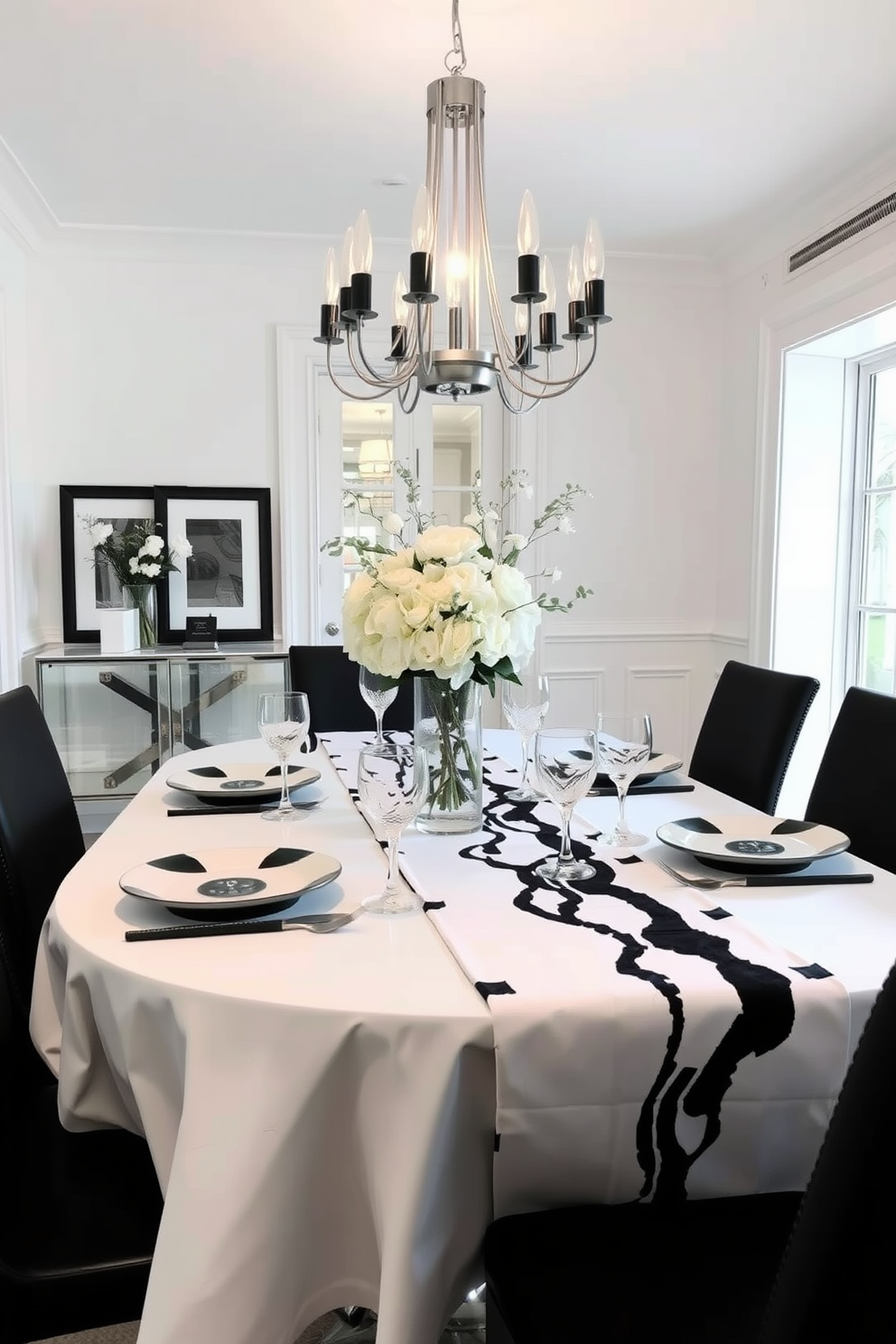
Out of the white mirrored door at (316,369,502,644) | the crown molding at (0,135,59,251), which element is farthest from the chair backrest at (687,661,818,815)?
the crown molding at (0,135,59,251)

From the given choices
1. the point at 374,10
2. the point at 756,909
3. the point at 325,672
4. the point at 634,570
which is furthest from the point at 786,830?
the point at 634,570

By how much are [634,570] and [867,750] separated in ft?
9.56

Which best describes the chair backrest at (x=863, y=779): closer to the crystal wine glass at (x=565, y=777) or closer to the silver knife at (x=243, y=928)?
the crystal wine glass at (x=565, y=777)

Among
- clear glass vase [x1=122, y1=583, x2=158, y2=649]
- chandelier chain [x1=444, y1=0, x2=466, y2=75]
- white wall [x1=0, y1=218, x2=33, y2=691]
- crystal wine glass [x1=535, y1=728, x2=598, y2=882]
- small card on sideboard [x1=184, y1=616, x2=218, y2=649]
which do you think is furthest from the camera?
small card on sideboard [x1=184, y1=616, x2=218, y2=649]

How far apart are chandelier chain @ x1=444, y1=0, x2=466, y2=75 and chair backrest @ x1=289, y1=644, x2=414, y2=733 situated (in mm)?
1576

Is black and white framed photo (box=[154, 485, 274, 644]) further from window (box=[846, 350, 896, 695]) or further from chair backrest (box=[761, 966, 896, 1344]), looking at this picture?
chair backrest (box=[761, 966, 896, 1344])

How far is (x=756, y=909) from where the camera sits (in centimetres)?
135

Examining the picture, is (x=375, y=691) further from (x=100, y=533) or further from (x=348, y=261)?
(x=100, y=533)

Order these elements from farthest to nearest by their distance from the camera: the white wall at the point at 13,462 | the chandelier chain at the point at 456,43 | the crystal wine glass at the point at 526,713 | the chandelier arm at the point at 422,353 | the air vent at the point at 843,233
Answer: the white wall at the point at 13,462
the air vent at the point at 843,233
the chandelier chain at the point at 456,43
the chandelier arm at the point at 422,353
the crystal wine glass at the point at 526,713

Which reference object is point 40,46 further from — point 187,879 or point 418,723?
point 187,879

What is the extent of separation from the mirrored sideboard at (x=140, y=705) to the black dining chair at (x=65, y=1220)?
2.74 metres

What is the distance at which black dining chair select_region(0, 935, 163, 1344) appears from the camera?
108 centimetres

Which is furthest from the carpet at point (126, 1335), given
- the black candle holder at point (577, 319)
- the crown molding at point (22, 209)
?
the crown molding at point (22, 209)

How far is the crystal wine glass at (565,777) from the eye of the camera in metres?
1.42
